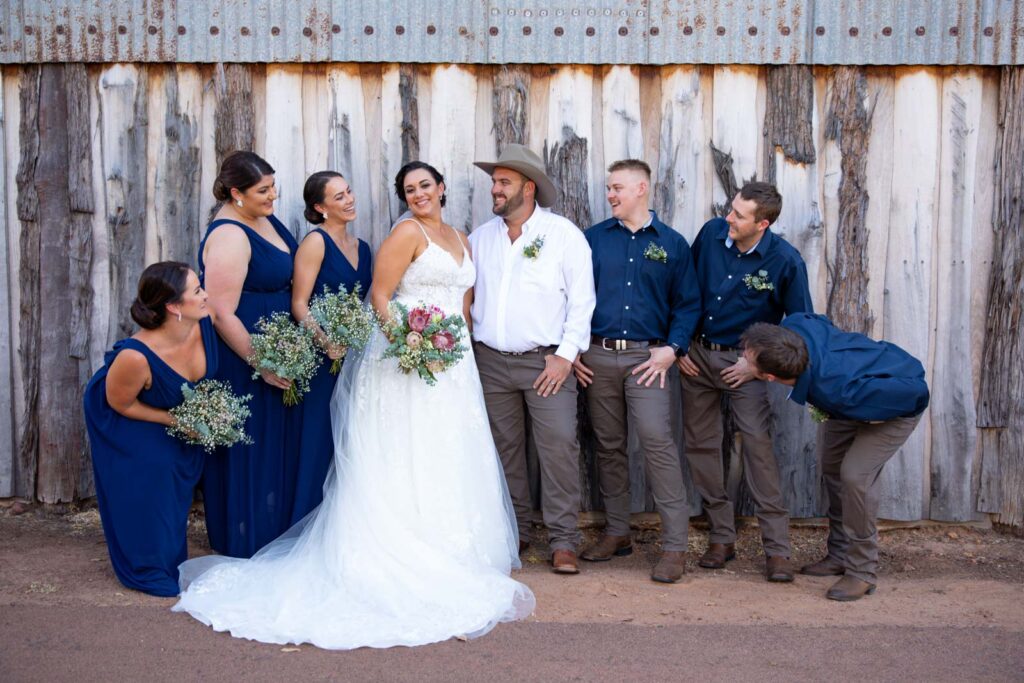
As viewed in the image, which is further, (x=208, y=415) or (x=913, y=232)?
(x=913, y=232)

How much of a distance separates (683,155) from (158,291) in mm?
3187

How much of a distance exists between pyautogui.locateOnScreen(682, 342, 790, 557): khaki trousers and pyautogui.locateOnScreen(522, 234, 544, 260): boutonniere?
1071 millimetres

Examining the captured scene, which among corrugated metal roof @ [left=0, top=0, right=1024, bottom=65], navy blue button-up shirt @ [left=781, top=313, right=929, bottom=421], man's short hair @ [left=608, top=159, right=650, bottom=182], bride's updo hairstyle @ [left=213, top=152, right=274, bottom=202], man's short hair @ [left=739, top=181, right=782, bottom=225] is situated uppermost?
corrugated metal roof @ [left=0, top=0, right=1024, bottom=65]

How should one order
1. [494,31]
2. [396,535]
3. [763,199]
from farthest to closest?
[494,31], [763,199], [396,535]

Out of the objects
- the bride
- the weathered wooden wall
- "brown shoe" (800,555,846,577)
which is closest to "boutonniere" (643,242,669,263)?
the weathered wooden wall

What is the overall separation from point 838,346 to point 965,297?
149cm

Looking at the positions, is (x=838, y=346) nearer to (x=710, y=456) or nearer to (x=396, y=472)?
(x=710, y=456)

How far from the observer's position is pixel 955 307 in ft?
20.5

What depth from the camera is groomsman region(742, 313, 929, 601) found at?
16.7 ft

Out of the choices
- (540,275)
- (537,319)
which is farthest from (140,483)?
(540,275)

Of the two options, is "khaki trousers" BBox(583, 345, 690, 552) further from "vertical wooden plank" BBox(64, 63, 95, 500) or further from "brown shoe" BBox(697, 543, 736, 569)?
"vertical wooden plank" BBox(64, 63, 95, 500)

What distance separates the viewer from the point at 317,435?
574cm

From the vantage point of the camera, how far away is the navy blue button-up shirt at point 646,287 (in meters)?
5.81

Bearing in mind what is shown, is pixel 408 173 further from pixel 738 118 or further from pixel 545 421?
pixel 738 118
